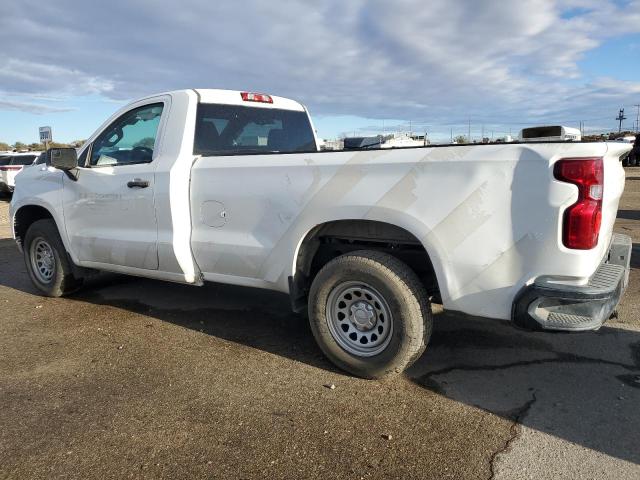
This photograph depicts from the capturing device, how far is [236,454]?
2.81 metres

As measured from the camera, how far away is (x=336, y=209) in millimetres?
3480

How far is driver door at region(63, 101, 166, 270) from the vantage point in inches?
179

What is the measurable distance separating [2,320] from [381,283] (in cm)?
404

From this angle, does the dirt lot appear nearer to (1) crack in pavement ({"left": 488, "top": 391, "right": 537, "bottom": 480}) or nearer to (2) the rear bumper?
(1) crack in pavement ({"left": 488, "top": 391, "right": 537, "bottom": 480})

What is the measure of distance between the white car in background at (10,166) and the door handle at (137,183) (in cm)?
1632

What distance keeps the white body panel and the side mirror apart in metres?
0.19

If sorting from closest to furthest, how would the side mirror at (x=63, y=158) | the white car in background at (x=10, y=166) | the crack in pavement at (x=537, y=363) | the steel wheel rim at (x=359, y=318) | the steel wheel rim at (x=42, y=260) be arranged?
the steel wheel rim at (x=359, y=318), the crack in pavement at (x=537, y=363), the side mirror at (x=63, y=158), the steel wheel rim at (x=42, y=260), the white car in background at (x=10, y=166)

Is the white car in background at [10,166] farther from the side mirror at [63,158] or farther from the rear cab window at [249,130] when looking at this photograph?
the rear cab window at [249,130]

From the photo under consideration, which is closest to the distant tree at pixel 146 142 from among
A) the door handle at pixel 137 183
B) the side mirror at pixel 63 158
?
the door handle at pixel 137 183

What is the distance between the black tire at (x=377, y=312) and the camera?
3.38 metres

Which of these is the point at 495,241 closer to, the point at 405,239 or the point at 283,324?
the point at 405,239

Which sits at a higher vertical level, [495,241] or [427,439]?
[495,241]

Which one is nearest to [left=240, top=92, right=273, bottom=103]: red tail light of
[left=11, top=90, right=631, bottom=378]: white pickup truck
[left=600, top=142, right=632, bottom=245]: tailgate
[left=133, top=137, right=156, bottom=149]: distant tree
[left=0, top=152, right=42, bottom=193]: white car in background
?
[left=11, top=90, right=631, bottom=378]: white pickup truck

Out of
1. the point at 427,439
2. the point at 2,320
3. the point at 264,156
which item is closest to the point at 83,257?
the point at 2,320
